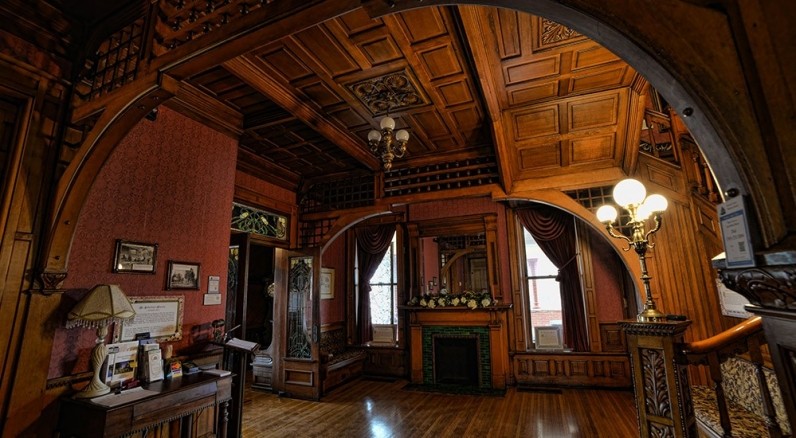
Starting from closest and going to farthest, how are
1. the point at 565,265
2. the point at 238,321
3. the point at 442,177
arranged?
the point at 442,177 < the point at 238,321 < the point at 565,265

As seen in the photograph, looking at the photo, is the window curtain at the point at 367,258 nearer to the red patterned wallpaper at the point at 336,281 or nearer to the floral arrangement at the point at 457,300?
the red patterned wallpaper at the point at 336,281

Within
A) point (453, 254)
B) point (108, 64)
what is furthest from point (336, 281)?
point (108, 64)

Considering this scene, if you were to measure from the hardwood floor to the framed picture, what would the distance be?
6.95 ft

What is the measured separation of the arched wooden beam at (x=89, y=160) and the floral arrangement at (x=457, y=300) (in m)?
→ 4.52

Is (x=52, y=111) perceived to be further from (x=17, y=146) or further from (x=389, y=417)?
(x=389, y=417)

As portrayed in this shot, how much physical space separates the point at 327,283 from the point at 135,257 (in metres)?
3.81

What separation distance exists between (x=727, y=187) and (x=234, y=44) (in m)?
2.31

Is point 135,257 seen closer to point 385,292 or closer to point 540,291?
point 385,292

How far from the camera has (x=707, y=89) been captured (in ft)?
2.63

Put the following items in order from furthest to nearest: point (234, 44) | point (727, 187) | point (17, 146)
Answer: point (17, 146) → point (234, 44) → point (727, 187)

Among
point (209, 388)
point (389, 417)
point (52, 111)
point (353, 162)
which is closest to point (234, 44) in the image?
point (52, 111)

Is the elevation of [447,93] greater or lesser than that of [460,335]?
greater

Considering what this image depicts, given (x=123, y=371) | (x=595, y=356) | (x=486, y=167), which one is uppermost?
(x=486, y=167)

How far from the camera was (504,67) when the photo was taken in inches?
125
